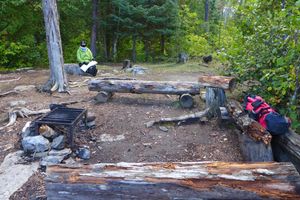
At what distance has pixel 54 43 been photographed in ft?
29.6

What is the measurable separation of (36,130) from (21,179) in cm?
121

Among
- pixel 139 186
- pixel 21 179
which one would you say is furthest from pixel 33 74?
pixel 139 186

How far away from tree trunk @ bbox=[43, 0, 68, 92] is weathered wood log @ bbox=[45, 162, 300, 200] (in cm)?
675

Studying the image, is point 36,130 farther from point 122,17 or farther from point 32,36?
point 32,36

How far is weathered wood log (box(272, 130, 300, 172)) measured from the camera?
357cm

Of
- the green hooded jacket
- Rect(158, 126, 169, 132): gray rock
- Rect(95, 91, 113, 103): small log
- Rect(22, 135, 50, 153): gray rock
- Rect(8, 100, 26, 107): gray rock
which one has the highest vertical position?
the green hooded jacket

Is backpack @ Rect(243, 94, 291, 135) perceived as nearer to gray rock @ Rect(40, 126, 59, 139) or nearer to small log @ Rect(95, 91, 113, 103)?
gray rock @ Rect(40, 126, 59, 139)

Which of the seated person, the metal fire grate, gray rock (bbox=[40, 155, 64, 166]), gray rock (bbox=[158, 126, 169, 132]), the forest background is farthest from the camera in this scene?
the forest background

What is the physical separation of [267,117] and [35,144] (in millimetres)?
3847

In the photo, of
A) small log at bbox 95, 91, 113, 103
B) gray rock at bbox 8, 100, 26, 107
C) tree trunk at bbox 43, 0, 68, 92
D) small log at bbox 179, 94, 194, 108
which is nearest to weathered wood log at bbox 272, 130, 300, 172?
small log at bbox 179, 94, 194, 108

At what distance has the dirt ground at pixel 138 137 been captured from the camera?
4.79 metres

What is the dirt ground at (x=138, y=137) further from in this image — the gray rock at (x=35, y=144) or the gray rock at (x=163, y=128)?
the gray rock at (x=35, y=144)

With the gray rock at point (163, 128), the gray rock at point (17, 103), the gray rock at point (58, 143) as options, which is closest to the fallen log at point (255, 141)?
the gray rock at point (163, 128)

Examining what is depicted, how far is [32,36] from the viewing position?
16.2 metres
